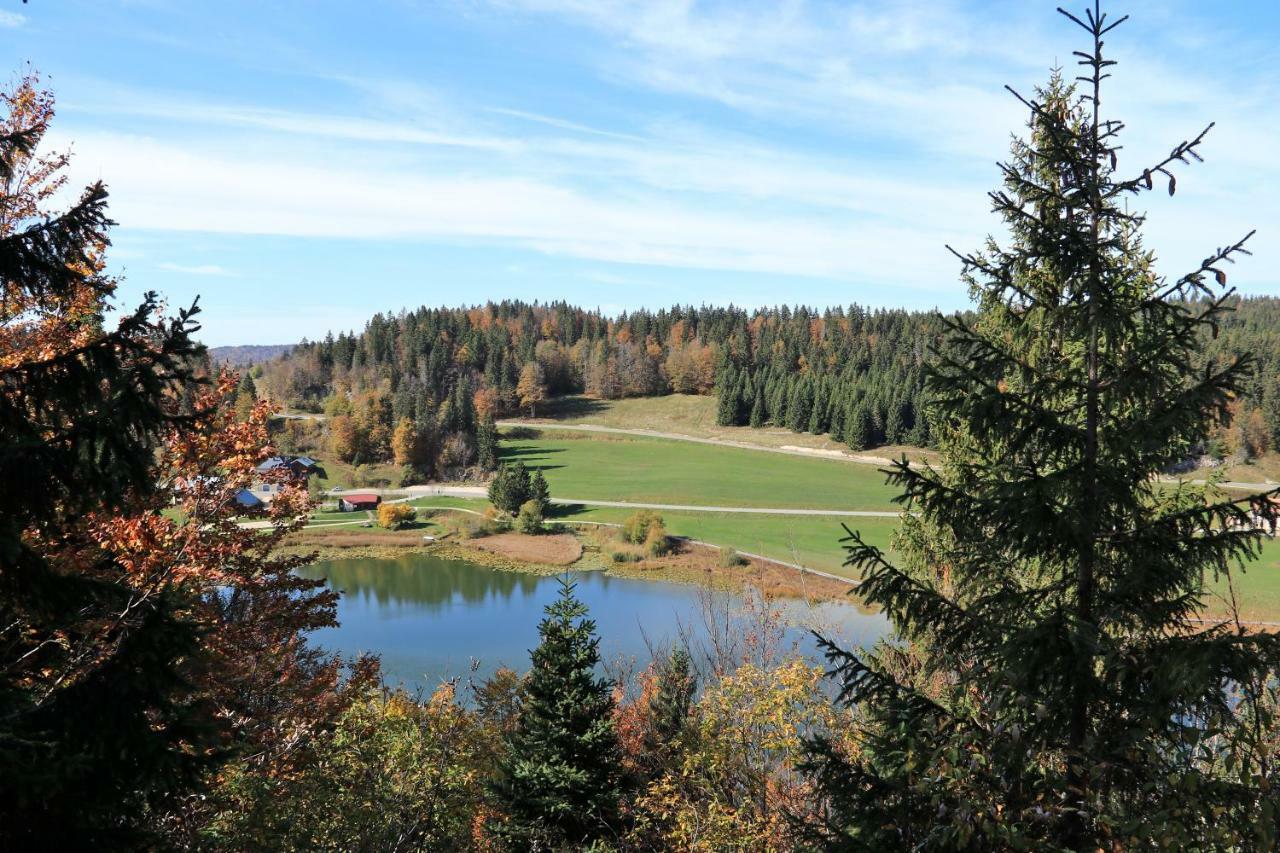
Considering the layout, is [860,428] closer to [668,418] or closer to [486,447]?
[668,418]

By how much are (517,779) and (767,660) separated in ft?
15.3

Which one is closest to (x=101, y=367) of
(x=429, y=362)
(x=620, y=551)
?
(x=620, y=551)

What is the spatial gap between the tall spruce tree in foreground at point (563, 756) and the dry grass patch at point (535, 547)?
34533mm

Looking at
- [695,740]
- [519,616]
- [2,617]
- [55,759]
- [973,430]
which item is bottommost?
[519,616]

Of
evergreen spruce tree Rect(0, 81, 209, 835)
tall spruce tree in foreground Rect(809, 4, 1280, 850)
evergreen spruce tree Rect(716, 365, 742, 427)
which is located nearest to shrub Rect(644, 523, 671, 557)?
tall spruce tree in foreground Rect(809, 4, 1280, 850)

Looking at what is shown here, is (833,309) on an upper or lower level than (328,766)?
upper

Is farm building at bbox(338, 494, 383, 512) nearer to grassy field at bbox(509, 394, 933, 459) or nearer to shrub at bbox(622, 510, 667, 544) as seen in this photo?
shrub at bbox(622, 510, 667, 544)

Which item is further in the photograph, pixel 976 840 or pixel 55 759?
pixel 976 840

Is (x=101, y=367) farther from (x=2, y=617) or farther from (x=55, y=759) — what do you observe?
(x=55, y=759)

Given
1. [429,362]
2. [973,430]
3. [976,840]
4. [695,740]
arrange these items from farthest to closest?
[429,362]
[695,740]
[973,430]
[976,840]

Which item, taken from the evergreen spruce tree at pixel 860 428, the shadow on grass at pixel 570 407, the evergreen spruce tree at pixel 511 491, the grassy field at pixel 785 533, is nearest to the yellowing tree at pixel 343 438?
the grassy field at pixel 785 533

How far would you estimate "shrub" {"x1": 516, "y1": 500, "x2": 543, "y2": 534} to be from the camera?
179 feet

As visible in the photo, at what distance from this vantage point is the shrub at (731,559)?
144 ft

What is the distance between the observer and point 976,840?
4504mm
